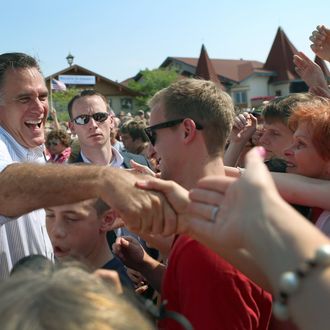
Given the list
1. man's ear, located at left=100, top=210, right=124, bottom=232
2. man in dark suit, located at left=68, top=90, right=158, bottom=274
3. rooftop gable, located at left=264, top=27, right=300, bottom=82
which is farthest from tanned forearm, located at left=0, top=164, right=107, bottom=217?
rooftop gable, located at left=264, top=27, right=300, bottom=82

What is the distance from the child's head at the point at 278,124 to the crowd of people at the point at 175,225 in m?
0.01

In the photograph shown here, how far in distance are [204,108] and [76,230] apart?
1.01 meters

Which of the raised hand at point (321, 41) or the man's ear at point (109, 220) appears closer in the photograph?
the man's ear at point (109, 220)

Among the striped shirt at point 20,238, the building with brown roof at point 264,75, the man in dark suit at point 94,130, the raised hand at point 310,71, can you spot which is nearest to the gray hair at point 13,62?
the striped shirt at point 20,238

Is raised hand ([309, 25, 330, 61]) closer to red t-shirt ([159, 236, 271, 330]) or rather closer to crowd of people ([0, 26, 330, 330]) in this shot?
crowd of people ([0, 26, 330, 330])

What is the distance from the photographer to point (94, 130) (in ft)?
16.1

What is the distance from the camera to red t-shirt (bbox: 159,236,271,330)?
1742 mm

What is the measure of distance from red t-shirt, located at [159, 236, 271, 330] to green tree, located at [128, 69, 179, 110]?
61788 mm

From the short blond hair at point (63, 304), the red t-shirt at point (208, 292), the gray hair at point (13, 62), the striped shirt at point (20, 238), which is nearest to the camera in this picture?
the short blond hair at point (63, 304)

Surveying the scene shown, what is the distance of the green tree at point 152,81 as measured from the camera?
216 ft

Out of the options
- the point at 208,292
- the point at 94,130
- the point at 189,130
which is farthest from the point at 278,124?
the point at 208,292

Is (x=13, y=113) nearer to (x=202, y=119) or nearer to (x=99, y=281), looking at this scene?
(x=202, y=119)

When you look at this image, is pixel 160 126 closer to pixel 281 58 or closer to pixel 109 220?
pixel 109 220

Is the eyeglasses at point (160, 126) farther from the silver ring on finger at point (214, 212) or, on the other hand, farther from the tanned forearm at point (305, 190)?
the silver ring on finger at point (214, 212)
